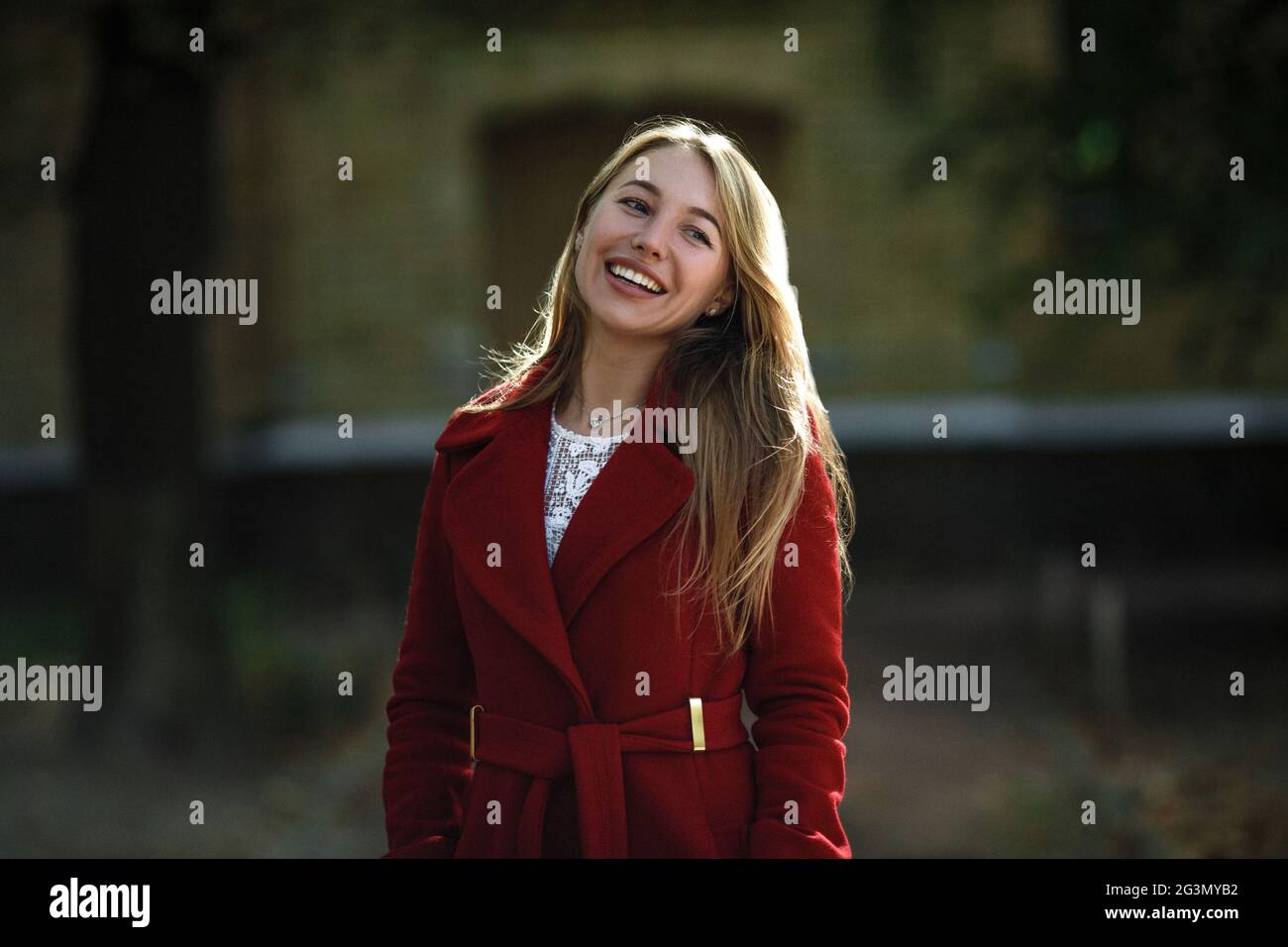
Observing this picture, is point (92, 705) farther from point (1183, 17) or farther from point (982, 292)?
point (1183, 17)

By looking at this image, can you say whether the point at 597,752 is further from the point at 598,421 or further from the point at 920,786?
the point at 920,786

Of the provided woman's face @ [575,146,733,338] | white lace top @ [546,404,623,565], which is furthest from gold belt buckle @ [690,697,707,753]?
woman's face @ [575,146,733,338]

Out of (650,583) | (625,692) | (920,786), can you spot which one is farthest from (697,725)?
(920,786)

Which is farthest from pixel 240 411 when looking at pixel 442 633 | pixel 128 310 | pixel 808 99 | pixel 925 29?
pixel 442 633

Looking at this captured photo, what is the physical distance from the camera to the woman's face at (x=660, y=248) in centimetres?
218

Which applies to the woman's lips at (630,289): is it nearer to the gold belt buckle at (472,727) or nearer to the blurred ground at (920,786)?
the gold belt buckle at (472,727)

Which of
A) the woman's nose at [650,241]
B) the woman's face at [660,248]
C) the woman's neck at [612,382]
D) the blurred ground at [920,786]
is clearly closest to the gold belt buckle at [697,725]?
the woman's neck at [612,382]

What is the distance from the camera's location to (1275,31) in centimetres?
596

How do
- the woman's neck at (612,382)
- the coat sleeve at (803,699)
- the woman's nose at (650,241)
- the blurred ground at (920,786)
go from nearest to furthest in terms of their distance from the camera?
1. the coat sleeve at (803,699)
2. the woman's nose at (650,241)
3. the woman's neck at (612,382)
4. the blurred ground at (920,786)

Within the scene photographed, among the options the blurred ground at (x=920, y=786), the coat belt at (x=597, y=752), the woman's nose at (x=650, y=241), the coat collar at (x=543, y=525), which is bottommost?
the blurred ground at (x=920, y=786)

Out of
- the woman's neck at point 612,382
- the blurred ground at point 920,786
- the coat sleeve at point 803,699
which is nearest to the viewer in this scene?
the coat sleeve at point 803,699

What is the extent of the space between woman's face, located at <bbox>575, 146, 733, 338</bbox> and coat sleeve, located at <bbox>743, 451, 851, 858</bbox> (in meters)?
0.34

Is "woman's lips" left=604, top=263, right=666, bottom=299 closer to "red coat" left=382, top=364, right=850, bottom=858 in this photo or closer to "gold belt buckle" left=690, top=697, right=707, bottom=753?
"red coat" left=382, top=364, right=850, bottom=858

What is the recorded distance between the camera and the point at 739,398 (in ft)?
7.22
